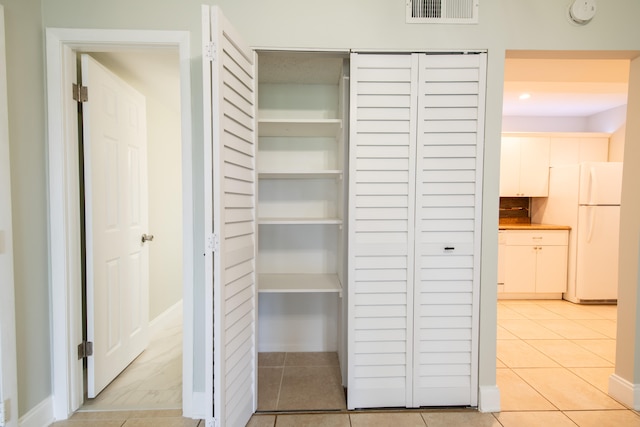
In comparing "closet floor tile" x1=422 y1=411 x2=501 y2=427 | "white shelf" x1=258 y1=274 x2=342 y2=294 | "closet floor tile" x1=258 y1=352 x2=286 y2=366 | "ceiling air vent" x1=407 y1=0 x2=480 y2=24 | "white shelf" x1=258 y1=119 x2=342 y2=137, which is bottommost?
"closet floor tile" x1=258 y1=352 x2=286 y2=366

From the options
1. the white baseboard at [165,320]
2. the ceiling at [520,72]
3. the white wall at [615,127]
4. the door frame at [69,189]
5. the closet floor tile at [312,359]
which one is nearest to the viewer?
the door frame at [69,189]

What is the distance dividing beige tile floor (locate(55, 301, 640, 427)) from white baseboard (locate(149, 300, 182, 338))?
3.80ft

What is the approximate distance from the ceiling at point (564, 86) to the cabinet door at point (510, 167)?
0.51 metres

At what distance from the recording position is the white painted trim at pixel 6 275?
4.89ft

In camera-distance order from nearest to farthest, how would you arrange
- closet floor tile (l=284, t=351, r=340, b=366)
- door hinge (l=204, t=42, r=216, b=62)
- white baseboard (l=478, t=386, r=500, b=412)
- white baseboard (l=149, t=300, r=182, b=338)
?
door hinge (l=204, t=42, r=216, b=62) < white baseboard (l=478, t=386, r=500, b=412) < closet floor tile (l=284, t=351, r=340, b=366) < white baseboard (l=149, t=300, r=182, b=338)

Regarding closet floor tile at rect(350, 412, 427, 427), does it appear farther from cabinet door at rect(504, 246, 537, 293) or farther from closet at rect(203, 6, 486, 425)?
cabinet door at rect(504, 246, 537, 293)

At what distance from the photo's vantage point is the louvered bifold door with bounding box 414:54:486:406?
1.82 m

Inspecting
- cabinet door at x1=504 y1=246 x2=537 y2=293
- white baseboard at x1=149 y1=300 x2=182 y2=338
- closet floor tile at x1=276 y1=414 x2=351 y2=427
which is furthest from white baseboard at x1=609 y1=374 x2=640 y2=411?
white baseboard at x1=149 y1=300 x2=182 y2=338

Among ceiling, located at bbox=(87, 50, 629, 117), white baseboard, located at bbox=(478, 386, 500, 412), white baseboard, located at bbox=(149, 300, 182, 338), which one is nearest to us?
white baseboard, located at bbox=(478, 386, 500, 412)

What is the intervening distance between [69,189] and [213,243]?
1029mm

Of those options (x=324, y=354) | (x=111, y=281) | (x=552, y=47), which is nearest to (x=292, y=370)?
(x=324, y=354)

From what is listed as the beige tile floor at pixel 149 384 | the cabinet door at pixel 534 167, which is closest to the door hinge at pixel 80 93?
the beige tile floor at pixel 149 384

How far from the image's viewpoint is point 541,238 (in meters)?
4.08

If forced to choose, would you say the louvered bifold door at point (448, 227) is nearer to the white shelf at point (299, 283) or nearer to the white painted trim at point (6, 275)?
the white shelf at point (299, 283)
